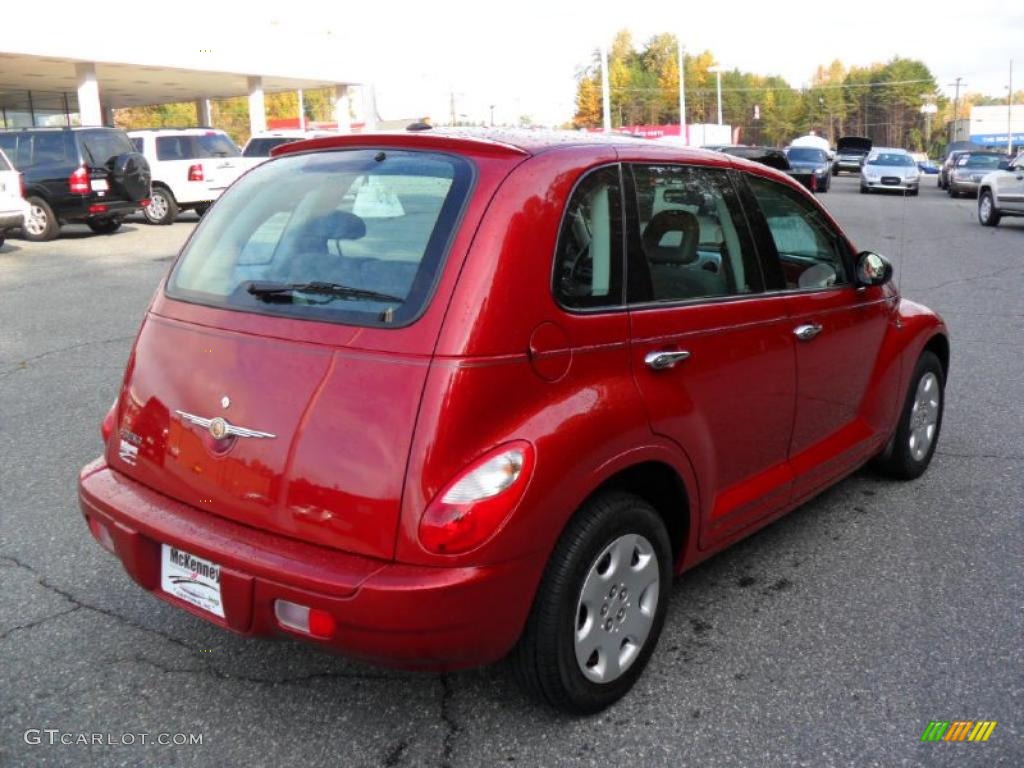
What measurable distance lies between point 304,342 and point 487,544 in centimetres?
79

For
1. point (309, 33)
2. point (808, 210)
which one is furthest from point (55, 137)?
point (309, 33)

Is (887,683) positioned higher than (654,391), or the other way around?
(654,391)

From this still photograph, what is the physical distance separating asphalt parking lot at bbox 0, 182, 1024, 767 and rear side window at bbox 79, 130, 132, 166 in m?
13.6

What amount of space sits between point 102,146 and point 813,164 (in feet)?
77.5

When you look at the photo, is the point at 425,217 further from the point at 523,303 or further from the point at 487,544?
the point at 487,544

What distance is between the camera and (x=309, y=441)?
2.73 meters

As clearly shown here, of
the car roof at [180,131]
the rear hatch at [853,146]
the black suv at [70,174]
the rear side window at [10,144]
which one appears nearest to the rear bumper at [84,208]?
the black suv at [70,174]

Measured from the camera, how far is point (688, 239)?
3.52m

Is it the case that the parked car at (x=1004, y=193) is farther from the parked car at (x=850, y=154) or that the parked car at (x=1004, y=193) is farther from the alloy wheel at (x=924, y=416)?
the parked car at (x=850, y=154)

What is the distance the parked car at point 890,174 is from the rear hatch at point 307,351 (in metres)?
33.0

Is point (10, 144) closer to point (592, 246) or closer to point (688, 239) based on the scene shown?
point (688, 239)

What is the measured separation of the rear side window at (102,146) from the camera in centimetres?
1755

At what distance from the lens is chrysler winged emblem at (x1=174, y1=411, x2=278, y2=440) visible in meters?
2.82

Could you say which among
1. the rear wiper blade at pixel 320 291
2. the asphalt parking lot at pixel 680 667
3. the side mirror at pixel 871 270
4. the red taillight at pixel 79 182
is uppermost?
the red taillight at pixel 79 182
